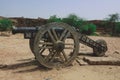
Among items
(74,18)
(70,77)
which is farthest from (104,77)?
(74,18)

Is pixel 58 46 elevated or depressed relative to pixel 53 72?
elevated

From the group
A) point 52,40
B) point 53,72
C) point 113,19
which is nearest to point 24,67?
point 53,72

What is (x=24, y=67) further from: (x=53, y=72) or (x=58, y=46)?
(x=58, y=46)

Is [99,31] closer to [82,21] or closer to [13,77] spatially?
[82,21]

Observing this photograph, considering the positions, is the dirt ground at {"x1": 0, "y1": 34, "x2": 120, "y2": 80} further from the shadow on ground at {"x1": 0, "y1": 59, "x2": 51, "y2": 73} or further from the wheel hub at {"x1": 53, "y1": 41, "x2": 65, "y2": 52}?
the wheel hub at {"x1": 53, "y1": 41, "x2": 65, "y2": 52}

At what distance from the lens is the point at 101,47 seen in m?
10.9

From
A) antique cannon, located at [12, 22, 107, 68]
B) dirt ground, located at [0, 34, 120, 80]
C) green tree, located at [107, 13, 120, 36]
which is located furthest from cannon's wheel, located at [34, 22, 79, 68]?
green tree, located at [107, 13, 120, 36]

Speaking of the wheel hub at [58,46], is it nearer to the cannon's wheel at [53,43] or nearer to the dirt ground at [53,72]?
the cannon's wheel at [53,43]

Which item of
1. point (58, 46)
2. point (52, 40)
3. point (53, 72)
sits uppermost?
point (52, 40)

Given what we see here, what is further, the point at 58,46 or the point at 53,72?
the point at 58,46

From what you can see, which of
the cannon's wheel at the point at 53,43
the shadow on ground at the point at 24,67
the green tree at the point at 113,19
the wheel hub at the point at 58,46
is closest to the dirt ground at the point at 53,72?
the shadow on ground at the point at 24,67

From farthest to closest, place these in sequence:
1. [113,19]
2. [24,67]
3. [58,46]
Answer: [113,19], [24,67], [58,46]

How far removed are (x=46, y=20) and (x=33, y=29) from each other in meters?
20.9

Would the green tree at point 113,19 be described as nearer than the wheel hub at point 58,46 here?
No
